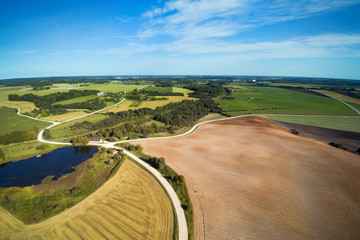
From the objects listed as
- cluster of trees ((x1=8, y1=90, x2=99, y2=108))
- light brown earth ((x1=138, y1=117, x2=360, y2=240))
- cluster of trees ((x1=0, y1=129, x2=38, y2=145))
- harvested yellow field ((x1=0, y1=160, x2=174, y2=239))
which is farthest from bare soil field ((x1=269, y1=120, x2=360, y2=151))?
cluster of trees ((x1=8, y1=90, x2=99, y2=108))

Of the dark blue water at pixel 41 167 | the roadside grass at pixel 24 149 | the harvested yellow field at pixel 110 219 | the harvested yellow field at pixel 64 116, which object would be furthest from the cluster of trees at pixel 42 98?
the harvested yellow field at pixel 110 219

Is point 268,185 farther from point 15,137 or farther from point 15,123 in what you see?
point 15,123

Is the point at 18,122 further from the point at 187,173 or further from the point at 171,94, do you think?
the point at 171,94

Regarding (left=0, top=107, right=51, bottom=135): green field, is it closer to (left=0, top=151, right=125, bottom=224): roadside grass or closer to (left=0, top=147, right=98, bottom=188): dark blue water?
(left=0, top=147, right=98, bottom=188): dark blue water

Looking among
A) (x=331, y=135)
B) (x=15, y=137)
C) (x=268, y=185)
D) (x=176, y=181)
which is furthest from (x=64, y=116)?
(x=331, y=135)

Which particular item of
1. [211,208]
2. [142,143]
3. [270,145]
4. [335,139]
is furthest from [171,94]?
[211,208]
